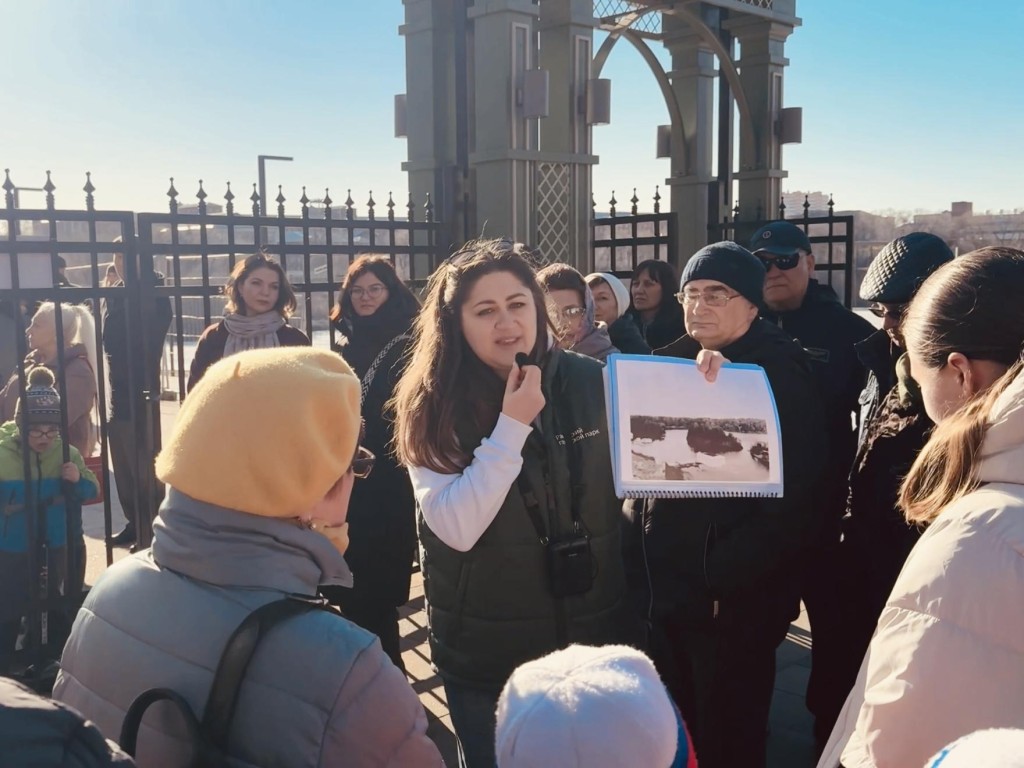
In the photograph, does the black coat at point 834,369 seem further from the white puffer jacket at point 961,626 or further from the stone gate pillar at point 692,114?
the stone gate pillar at point 692,114

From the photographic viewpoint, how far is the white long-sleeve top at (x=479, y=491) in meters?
2.17

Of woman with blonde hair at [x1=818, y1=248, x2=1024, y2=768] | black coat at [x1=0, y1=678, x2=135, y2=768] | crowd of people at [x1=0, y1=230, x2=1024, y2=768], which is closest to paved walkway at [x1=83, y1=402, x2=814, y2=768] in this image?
crowd of people at [x1=0, y1=230, x2=1024, y2=768]

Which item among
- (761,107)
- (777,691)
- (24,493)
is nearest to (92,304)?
(24,493)

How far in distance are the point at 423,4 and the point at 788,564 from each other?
588 centimetres

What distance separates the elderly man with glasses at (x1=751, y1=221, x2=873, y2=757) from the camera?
314 cm

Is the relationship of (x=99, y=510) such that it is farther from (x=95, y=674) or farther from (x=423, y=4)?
(x=95, y=674)

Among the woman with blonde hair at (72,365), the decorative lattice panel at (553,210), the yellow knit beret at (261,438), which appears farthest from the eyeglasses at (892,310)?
the decorative lattice panel at (553,210)

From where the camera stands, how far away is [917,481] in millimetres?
1716

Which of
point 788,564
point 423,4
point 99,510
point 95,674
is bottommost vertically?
point 99,510

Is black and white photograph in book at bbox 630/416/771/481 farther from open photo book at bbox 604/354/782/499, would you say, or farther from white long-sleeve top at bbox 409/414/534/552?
white long-sleeve top at bbox 409/414/534/552

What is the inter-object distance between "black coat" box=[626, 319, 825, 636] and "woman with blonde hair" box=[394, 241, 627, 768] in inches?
9.6

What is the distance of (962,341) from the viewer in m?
1.72

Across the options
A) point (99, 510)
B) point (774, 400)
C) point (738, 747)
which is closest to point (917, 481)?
point (774, 400)

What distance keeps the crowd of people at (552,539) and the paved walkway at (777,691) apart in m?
0.15
